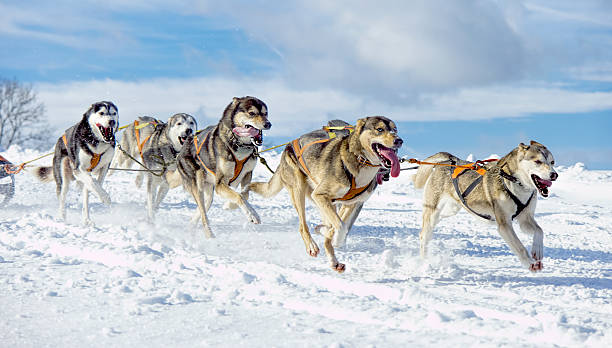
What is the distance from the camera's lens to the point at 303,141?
17.7 feet

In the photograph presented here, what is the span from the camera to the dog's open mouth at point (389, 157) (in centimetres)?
437

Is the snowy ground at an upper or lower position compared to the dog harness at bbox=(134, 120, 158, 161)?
lower

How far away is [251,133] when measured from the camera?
5840mm

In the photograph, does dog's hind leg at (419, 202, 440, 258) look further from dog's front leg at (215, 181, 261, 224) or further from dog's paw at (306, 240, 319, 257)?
dog's front leg at (215, 181, 261, 224)

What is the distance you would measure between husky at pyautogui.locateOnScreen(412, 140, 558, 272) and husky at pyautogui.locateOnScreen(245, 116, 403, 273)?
804 millimetres

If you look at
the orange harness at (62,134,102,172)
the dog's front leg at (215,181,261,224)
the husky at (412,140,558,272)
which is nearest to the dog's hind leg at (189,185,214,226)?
the dog's front leg at (215,181,261,224)

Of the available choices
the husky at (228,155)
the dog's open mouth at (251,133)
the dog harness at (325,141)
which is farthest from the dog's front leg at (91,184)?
the dog harness at (325,141)

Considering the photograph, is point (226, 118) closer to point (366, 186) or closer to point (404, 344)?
point (366, 186)

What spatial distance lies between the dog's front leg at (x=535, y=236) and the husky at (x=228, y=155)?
2.42 meters

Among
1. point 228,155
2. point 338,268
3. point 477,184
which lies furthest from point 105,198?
point 477,184

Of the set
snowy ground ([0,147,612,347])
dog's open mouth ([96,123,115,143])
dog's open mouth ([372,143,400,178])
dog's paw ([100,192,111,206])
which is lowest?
snowy ground ([0,147,612,347])

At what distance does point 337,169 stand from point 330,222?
44 centimetres

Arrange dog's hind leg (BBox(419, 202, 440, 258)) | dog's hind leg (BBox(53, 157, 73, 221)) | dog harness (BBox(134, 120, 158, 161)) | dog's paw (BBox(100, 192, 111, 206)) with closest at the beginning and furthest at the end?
dog's hind leg (BBox(419, 202, 440, 258)) → dog's paw (BBox(100, 192, 111, 206)) → dog's hind leg (BBox(53, 157, 73, 221)) → dog harness (BBox(134, 120, 158, 161))

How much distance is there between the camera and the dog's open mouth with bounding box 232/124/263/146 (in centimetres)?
584
